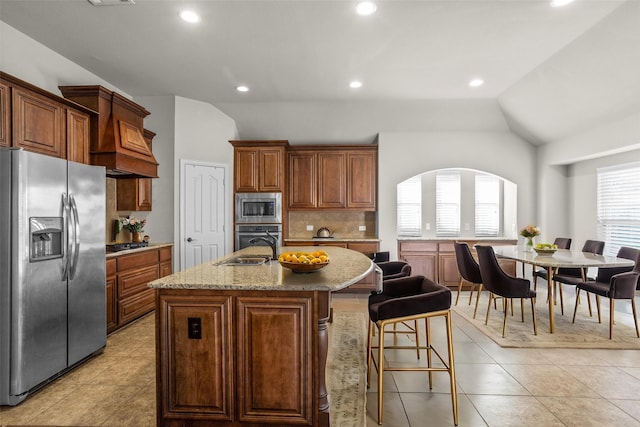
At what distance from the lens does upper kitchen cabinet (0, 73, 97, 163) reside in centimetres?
268

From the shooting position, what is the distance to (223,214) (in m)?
5.42

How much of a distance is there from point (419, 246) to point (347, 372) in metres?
3.35

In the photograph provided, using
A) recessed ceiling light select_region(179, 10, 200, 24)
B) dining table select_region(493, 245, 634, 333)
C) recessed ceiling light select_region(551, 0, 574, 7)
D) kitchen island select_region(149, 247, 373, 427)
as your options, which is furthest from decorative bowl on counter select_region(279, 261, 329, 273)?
recessed ceiling light select_region(551, 0, 574, 7)

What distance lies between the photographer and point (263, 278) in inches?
81.7

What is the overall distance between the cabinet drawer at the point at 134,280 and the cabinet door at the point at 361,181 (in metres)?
3.22

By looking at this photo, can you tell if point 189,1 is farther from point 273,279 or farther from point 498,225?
point 498,225

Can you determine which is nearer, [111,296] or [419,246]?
[111,296]

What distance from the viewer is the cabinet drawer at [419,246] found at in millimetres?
5656

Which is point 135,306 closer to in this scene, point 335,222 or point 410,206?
point 335,222

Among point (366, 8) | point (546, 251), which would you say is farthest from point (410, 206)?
point (366, 8)

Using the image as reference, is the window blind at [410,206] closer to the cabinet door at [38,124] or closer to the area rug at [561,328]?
the area rug at [561,328]

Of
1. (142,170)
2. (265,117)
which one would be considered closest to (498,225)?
(265,117)

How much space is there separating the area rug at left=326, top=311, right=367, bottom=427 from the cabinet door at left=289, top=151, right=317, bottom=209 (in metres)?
2.32

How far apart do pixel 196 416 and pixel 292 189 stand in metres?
4.27
